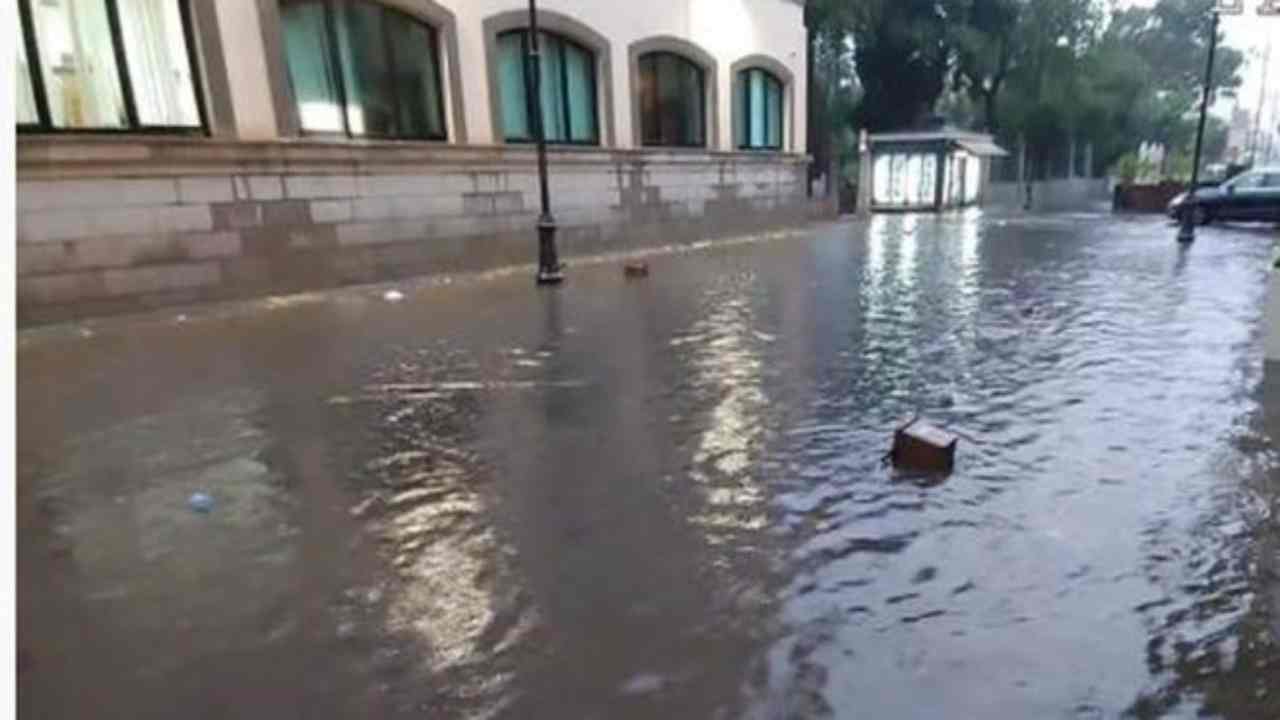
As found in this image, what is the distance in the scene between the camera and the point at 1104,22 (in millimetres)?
44125

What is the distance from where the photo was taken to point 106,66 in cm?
1105

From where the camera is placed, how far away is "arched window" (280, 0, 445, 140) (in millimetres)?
13000

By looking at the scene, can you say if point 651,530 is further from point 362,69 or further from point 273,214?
point 362,69

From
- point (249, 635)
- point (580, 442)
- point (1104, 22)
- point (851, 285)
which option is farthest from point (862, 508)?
point (1104, 22)

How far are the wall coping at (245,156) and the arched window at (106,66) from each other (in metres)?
0.35

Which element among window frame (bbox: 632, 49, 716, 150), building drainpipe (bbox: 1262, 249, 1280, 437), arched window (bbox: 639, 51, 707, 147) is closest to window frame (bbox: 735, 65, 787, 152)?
window frame (bbox: 632, 49, 716, 150)

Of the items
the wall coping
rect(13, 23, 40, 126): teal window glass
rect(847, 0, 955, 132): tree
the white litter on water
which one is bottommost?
the white litter on water

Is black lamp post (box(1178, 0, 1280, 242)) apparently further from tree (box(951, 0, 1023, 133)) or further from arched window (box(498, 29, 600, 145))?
tree (box(951, 0, 1023, 133))

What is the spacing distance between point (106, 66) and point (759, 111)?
51.1ft

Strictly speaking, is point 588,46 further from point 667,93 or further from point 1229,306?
point 1229,306

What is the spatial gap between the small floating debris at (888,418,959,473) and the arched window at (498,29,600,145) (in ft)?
38.8

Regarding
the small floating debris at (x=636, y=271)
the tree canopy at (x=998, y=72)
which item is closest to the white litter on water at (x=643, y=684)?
the small floating debris at (x=636, y=271)

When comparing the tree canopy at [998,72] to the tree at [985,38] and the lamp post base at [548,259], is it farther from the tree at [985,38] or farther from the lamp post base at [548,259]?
the lamp post base at [548,259]

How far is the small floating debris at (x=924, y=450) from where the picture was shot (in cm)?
506
